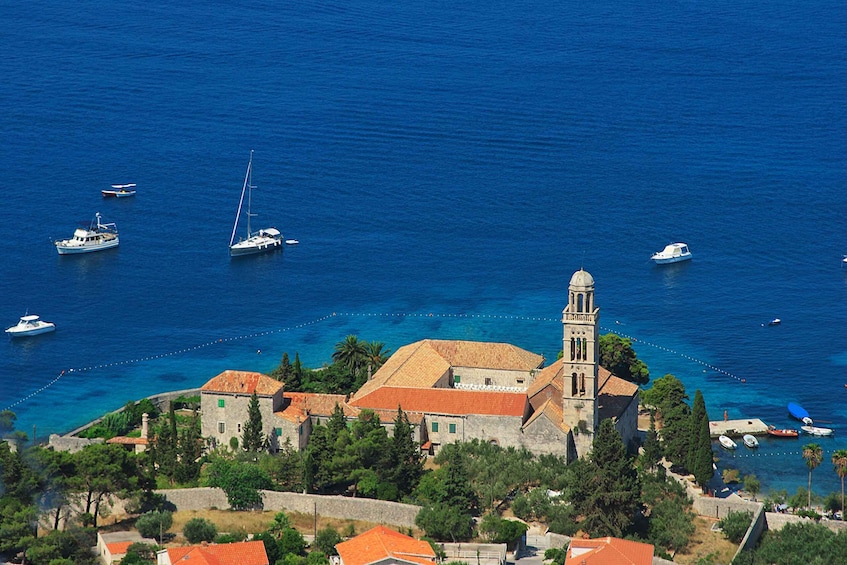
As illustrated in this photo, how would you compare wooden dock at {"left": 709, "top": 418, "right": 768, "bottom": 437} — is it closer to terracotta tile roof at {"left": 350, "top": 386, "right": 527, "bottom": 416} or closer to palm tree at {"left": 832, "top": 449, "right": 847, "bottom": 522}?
palm tree at {"left": 832, "top": 449, "right": 847, "bottom": 522}

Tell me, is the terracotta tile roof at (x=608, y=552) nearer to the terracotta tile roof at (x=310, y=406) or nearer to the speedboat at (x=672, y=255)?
the terracotta tile roof at (x=310, y=406)

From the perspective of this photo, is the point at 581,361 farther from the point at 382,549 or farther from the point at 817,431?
the point at 817,431

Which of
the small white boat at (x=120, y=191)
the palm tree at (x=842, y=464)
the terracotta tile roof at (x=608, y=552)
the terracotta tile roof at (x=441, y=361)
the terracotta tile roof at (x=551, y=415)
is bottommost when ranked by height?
the terracotta tile roof at (x=608, y=552)

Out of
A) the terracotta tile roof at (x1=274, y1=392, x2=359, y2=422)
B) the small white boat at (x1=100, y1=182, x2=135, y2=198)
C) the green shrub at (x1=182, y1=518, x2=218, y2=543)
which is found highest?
the small white boat at (x1=100, y1=182, x2=135, y2=198)

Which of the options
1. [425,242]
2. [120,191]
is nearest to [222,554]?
[425,242]

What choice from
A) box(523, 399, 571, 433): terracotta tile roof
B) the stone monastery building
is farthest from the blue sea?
box(523, 399, 571, 433): terracotta tile roof

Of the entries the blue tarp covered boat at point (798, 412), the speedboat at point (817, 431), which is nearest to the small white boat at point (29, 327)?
the blue tarp covered boat at point (798, 412)
